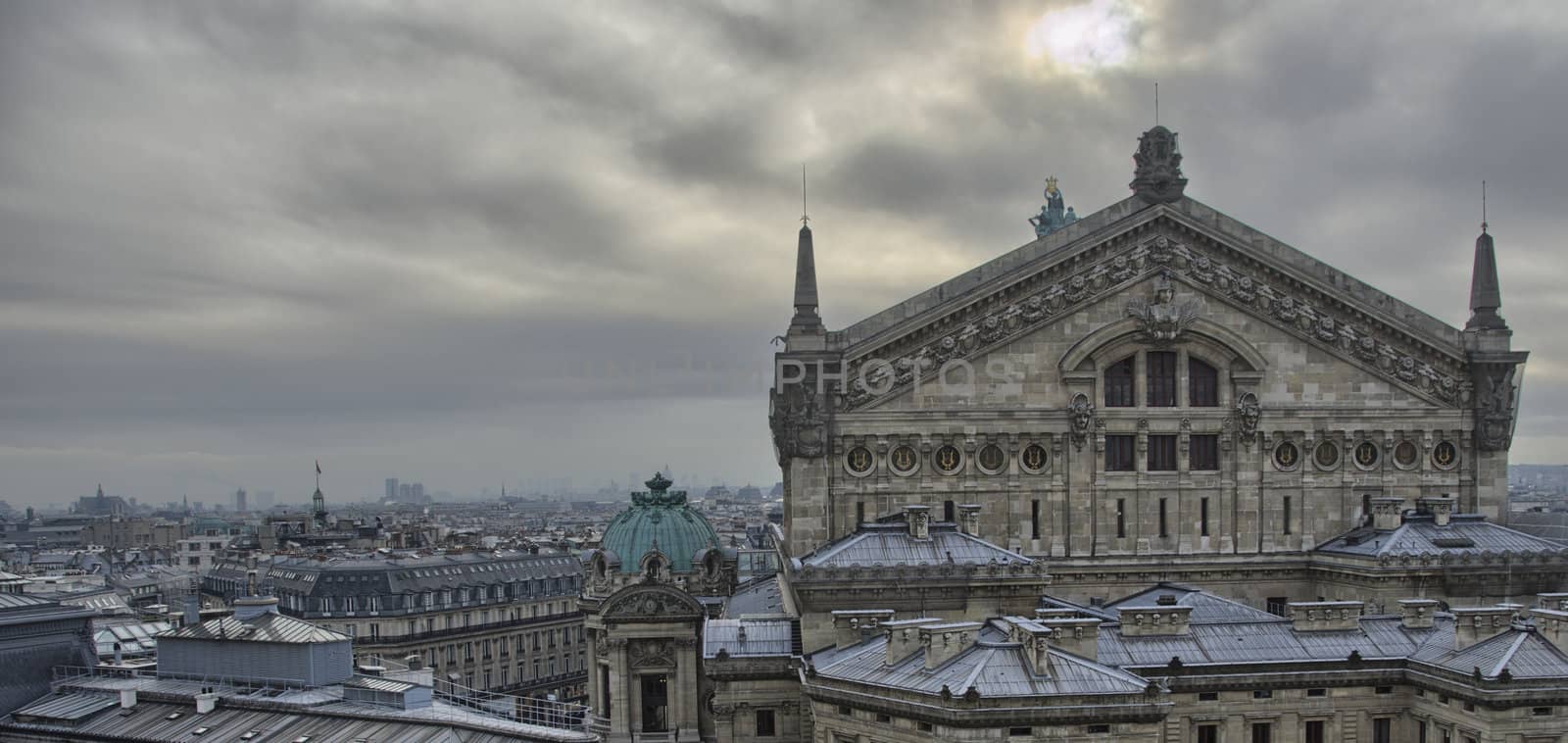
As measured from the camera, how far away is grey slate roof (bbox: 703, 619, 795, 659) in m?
54.5

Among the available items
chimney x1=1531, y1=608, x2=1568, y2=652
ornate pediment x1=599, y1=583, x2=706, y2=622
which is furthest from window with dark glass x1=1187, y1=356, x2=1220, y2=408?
ornate pediment x1=599, y1=583, x2=706, y2=622

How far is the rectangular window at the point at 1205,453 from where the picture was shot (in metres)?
61.1

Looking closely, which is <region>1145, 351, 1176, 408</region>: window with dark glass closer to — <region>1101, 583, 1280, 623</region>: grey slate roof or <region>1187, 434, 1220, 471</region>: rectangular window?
<region>1187, 434, 1220, 471</region>: rectangular window

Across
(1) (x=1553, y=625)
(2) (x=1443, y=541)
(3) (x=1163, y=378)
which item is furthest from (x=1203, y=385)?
(1) (x=1553, y=625)

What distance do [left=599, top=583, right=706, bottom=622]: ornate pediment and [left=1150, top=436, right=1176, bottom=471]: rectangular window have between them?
871 inches

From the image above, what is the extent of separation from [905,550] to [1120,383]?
1321cm

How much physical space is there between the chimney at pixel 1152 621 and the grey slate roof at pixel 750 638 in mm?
12821

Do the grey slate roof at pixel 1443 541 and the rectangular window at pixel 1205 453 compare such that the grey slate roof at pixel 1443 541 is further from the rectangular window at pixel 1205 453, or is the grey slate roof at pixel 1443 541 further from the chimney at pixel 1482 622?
the chimney at pixel 1482 622

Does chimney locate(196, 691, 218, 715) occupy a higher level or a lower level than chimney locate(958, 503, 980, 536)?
lower

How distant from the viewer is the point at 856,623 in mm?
51938

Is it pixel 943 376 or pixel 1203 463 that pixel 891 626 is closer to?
pixel 943 376

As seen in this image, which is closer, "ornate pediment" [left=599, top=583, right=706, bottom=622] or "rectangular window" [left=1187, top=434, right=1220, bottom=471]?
"rectangular window" [left=1187, top=434, right=1220, bottom=471]

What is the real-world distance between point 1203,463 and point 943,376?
12.2 m

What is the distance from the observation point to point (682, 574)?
7356 centimetres
